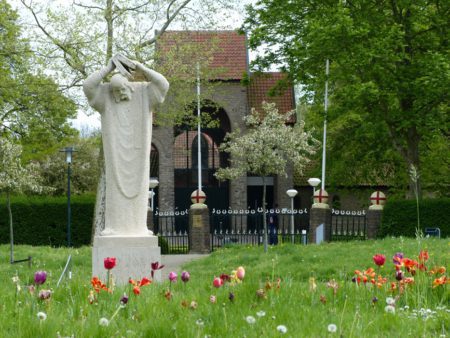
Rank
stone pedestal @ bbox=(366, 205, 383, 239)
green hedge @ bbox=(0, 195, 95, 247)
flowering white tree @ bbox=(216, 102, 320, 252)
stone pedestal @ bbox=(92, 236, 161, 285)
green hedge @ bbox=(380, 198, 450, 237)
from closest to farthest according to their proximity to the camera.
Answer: stone pedestal @ bbox=(92, 236, 161, 285)
green hedge @ bbox=(380, 198, 450, 237)
stone pedestal @ bbox=(366, 205, 383, 239)
green hedge @ bbox=(0, 195, 95, 247)
flowering white tree @ bbox=(216, 102, 320, 252)

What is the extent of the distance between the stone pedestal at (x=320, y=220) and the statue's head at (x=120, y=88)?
1745 centimetres

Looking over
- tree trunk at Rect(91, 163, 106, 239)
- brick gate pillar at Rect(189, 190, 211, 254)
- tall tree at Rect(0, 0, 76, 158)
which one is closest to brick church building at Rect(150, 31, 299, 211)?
tall tree at Rect(0, 0, 76, 158)

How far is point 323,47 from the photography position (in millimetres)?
23297

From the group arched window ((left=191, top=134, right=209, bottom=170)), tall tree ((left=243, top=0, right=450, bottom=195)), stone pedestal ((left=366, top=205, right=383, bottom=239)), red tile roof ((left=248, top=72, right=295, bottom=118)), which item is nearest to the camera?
tall tree ((left=243, top=0, right=450, bottom=195))

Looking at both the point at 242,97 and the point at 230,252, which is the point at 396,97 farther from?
the point at 242,97

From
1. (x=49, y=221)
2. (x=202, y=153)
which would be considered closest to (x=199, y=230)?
(x=49, y=221)

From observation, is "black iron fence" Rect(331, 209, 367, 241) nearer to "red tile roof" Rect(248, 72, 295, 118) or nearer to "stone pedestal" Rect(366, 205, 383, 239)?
"stone pedestal" Rect(366, 205, 383, 239)

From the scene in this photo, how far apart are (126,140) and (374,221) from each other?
1762 cm

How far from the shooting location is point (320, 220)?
26141mm

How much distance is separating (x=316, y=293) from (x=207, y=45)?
22.8 metres

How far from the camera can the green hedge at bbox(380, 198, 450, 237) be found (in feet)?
79.4

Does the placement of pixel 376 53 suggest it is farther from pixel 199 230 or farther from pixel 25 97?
pixel 25 97

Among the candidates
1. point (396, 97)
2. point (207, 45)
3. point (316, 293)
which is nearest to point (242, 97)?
point (207, 45)

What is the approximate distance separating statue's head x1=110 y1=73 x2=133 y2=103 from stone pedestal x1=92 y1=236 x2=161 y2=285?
1.71m
